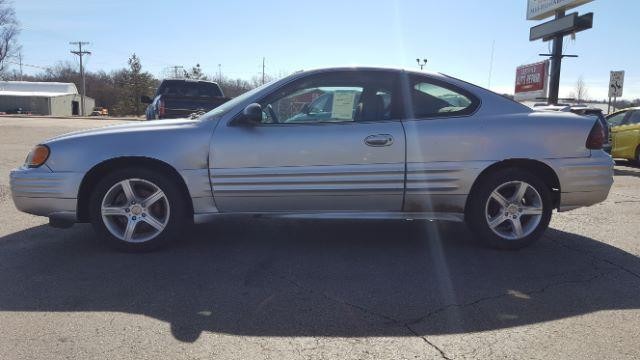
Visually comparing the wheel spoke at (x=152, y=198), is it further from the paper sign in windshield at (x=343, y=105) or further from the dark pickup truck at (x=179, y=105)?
the dark pickup truck at (x=179, y=105)

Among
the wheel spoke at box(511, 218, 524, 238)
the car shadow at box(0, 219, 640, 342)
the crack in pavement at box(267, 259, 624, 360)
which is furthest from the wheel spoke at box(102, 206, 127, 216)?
the wheel spoke at box(511, 218, 524, 238)

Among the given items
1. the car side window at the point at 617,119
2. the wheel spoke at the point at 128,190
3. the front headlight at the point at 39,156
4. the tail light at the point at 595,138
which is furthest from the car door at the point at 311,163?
the car side window at the point at 617,119

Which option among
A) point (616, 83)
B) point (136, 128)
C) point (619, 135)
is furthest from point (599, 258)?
point (616, 83)

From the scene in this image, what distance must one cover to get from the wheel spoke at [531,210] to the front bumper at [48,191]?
3918 millimetres

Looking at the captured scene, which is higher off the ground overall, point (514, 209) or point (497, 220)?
point (514, 209)

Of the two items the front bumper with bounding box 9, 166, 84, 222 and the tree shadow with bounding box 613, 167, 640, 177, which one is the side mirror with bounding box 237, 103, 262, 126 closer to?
the front bumper with bounding box 9, 166, 84, 222

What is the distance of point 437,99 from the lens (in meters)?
4.70

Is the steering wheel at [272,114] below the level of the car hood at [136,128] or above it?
above

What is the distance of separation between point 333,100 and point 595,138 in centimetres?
238

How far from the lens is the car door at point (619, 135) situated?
43.6 feet

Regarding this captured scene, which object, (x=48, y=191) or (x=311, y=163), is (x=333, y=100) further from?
(x=48, y=191)

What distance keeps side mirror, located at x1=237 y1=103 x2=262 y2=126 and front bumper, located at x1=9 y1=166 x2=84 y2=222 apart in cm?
147

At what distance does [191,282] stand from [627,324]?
295 centimetres

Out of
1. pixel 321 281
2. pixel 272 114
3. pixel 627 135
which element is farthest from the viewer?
pixel 627 135
